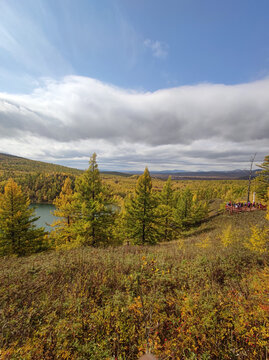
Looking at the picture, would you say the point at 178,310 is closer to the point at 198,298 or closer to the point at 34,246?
the point at 198,298

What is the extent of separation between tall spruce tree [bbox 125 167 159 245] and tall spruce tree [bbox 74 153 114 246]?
322 centimetres

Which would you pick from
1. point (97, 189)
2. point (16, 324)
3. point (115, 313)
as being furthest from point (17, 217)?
point (115, 313)

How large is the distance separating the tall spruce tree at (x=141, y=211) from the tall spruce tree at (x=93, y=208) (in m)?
3.22

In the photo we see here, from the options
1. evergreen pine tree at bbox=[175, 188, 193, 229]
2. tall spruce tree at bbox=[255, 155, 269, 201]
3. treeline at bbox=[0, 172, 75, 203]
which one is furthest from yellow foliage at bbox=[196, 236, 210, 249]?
treeline at bbox=[0, 172, 75, 203]

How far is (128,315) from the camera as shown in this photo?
3768mm

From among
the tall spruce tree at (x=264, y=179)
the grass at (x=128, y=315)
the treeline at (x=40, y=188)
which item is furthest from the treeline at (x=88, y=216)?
the treeline at (x=40, y=188)

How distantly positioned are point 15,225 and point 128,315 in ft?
54.1

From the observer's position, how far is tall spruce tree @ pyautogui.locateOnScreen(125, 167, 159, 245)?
1691 cm

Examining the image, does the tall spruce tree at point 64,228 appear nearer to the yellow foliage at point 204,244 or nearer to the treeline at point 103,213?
the treeline at point 103,213

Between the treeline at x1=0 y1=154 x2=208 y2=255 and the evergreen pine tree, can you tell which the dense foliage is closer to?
the treeline at x1=0 y1=154 x2=208 y2=255

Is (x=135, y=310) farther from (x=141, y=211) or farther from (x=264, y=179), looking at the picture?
(x=264, y=179)

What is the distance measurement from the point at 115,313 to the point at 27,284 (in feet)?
10.8

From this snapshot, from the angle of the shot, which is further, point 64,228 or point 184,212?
point 184,212

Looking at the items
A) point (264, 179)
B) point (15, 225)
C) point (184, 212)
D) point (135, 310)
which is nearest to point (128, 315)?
point (135, 310)
